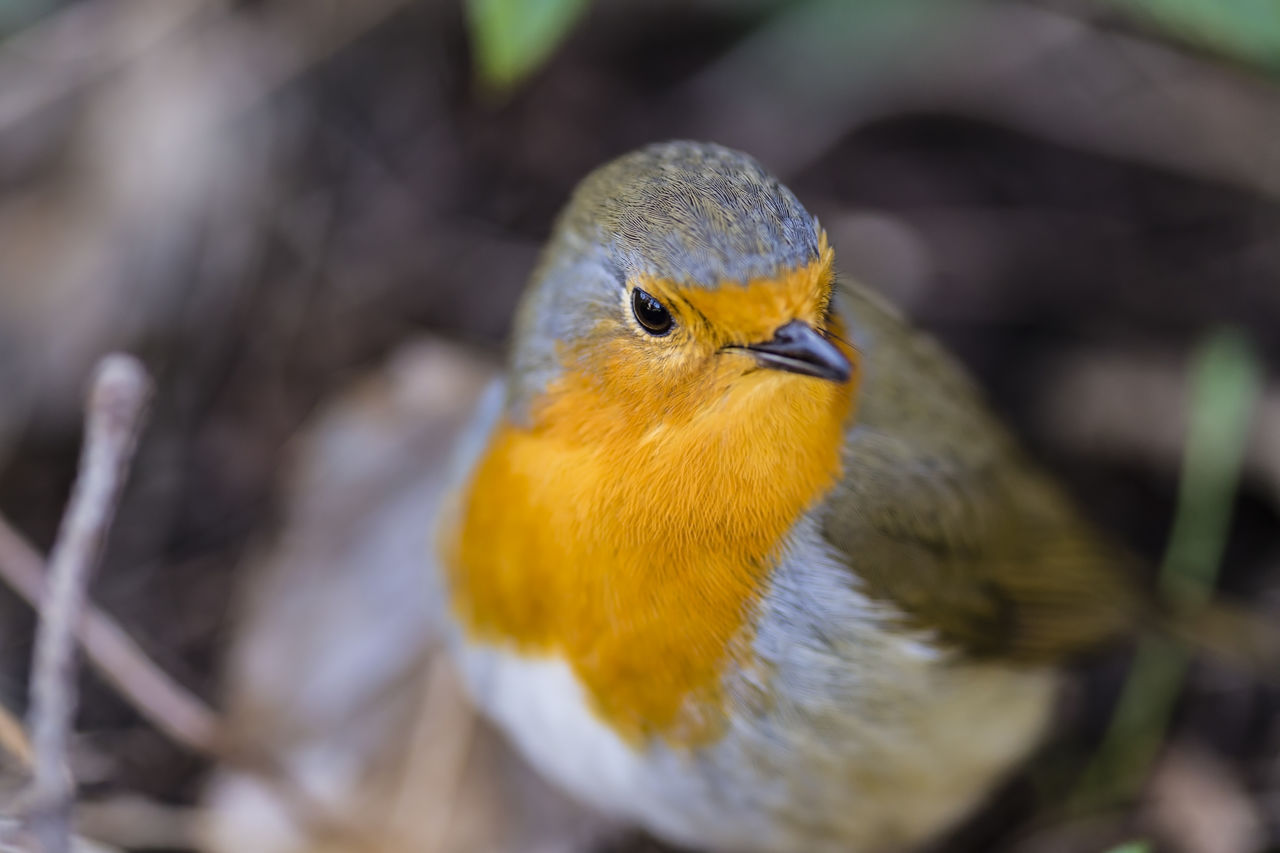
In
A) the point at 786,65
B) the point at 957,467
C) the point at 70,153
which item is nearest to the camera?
the point at 957,467

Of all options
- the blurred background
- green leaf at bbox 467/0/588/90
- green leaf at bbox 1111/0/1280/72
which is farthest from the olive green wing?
green leaf at bbox 1111/0/1280/72

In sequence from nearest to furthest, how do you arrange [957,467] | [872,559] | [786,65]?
[872,559] → [957,467] → [786,65]

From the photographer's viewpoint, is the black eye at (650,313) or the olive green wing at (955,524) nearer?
the black eye at (650,313)

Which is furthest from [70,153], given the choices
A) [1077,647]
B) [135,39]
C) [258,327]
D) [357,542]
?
[1077,647]

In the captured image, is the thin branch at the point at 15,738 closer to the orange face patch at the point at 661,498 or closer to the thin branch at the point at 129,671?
the thin branch at the point at 129,671

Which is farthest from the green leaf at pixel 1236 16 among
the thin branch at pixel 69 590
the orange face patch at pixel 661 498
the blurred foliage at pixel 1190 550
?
the thin branch at pixel 69 590

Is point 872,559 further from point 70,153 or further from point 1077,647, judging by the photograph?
point 70,153

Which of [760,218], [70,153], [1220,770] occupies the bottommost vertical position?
[1220,770]

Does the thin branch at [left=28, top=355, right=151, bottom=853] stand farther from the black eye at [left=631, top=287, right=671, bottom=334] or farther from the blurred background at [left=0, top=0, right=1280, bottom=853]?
the blurred background at [left=0, top=0, right=1280, bottom=853]
